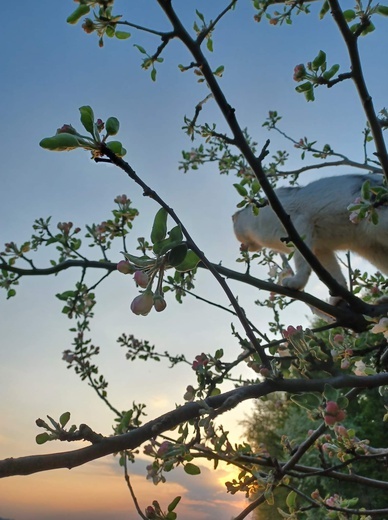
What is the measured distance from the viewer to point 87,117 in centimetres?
78

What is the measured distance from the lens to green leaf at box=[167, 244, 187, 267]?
0.75 meters

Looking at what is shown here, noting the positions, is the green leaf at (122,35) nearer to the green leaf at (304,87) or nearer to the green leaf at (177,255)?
the green leaf at (304,87)

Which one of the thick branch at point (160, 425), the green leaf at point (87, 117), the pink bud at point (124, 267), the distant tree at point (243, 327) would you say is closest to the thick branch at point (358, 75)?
the distant tree at point (243, 327)

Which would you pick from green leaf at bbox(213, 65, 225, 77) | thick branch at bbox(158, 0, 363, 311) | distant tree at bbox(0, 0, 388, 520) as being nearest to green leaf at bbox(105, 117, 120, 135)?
distant tree at bbox(0, 0, 388, 520)

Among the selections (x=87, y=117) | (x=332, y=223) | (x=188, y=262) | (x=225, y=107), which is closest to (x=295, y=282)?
(x=332, y=223)

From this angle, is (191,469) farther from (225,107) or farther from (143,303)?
(225,107)

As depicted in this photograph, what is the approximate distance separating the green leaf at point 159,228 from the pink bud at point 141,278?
0.07 metres

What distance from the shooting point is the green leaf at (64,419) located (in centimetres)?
84

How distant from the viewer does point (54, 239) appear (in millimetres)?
2641

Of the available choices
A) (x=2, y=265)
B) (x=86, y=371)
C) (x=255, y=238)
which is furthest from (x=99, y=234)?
(x=255, y=238)

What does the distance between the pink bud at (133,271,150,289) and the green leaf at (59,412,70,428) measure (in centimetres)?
32

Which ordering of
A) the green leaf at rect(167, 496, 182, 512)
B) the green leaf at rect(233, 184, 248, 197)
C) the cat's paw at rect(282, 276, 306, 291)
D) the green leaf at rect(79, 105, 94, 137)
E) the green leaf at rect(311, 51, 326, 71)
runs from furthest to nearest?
the cat's paw at rect(282, 276, 306, 291), the green leaf at rect(233, 184, 248, 197), the green leaf at rect(311, 51, 326, 71), the green leaf at rect(167, 496, 182, 512), the green leaf at rect(79, 105, 94, 137)

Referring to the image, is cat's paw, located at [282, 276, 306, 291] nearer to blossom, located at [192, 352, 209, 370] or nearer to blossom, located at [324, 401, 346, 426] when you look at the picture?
blossom, located at [192, 352, 209, 370]

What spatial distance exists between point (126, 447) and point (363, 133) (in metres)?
3.29
